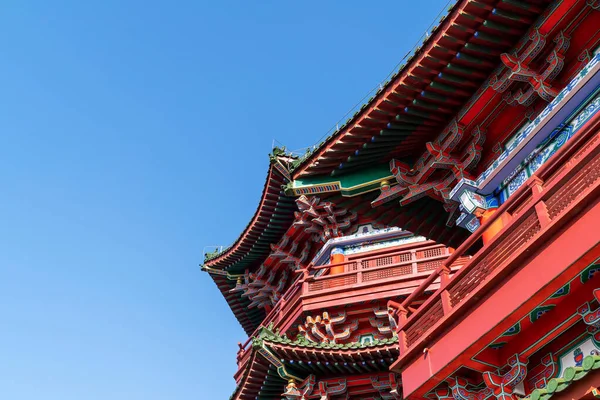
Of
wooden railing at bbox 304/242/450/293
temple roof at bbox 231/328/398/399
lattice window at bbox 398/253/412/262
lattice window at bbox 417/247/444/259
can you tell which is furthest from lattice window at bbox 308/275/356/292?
temple roof at bbox 231/328/398/399

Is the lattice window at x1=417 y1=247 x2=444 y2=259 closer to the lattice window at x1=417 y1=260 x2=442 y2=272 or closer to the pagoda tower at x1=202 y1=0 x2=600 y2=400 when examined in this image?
the pagoda tower at x1=202 y1=0 x2=600 y2=400

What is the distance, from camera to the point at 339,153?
35.6ft

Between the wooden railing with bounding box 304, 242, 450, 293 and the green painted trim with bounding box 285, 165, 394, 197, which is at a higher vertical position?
the wooden railing with bounding box 304, 242, 450, 293

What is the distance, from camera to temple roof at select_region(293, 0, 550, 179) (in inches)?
354

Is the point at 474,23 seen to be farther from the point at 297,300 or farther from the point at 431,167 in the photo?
the point at 297,300

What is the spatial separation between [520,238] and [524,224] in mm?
139

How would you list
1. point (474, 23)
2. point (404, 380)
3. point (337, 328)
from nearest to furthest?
point (404, 380) → point (474, 23) → point (337, 328)

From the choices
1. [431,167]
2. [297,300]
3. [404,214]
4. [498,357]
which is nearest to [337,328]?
[297,300]

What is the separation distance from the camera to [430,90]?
9.92 metres

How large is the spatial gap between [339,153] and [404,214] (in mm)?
1480

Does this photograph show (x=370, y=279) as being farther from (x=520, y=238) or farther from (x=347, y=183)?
(x=520, y=238)

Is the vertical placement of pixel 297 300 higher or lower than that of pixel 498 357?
higher

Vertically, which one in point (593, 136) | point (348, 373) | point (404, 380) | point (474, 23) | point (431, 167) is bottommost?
point (404, 380)

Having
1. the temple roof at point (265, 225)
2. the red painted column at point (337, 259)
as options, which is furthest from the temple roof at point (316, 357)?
the temple roof at point (265, 225)
